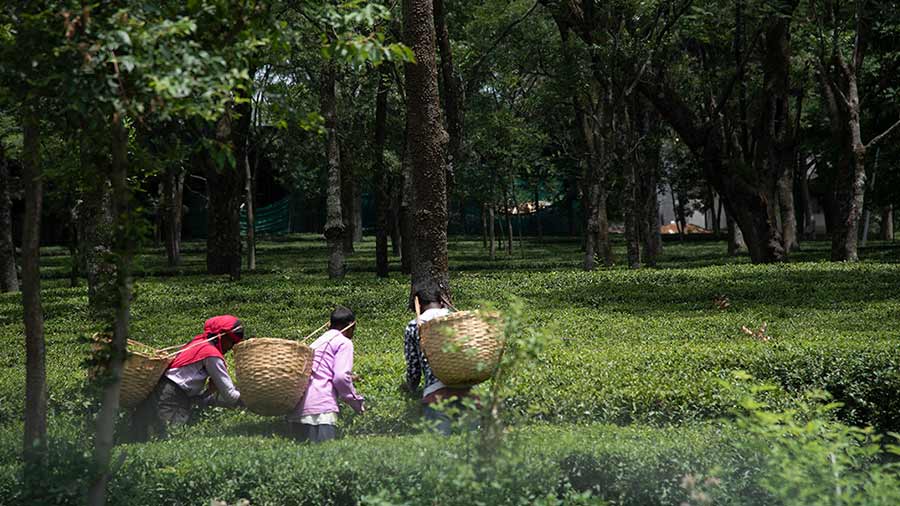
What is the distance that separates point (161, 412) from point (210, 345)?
594 millimetres

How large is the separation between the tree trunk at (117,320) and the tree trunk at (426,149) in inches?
242

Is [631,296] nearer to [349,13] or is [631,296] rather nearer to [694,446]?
[694,446]

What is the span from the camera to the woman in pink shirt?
6.97m

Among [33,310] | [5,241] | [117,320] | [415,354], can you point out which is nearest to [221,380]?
[415,354]

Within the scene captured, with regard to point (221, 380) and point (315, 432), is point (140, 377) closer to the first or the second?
point (221, 380)

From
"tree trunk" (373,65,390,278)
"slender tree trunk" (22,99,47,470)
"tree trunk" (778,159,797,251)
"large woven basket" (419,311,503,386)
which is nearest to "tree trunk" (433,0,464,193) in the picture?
"tree trunk" (373,65,390,278)

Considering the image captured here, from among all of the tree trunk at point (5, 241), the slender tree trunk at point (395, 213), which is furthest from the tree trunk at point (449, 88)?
the slender tree trunk at point (395, 213)

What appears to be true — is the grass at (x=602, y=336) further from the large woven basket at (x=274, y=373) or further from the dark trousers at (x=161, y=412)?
the large woven basket at (x=274, y=373)

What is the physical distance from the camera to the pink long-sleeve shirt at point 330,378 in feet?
22.9

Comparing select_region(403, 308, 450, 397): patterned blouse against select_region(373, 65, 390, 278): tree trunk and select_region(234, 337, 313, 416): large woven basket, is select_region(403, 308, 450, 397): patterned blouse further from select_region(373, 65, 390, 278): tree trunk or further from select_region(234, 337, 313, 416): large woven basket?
select_region(373, 65, 390, 278): tree trunk

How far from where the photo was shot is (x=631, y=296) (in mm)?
13656

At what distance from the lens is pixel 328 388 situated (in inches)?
279

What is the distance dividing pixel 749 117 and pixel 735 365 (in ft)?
70.8

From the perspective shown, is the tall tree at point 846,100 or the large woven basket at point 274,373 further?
the tall tree at point 846,100
